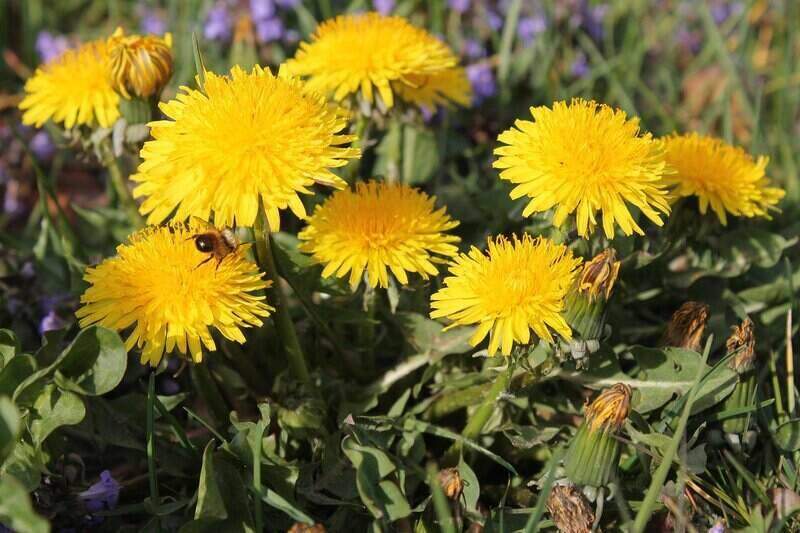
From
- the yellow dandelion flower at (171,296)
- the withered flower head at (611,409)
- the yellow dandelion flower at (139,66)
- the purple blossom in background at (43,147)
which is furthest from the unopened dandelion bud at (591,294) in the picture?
the purple blossom in background at (43,147)

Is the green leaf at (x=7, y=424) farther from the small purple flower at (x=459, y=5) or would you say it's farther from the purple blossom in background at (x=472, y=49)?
the small purple flower at (x=459, y=5)

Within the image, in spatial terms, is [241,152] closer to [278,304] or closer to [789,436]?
[278,304]

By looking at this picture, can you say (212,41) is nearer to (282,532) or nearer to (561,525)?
(282,532)

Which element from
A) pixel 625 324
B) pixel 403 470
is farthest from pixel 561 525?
pixel 625 324

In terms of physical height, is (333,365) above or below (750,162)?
below

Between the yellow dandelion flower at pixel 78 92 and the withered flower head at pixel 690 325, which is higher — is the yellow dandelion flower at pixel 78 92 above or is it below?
above

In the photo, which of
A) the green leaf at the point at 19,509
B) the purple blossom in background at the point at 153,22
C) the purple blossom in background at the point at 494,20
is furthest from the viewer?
the purple blossom in background at the point at 153,22
